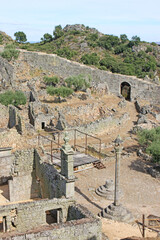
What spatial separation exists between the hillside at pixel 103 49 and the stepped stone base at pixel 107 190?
40.0m

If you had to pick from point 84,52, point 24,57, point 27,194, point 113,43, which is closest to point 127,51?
point 113,43

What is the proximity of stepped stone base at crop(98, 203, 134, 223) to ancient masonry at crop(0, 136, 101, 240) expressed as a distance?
8.64ft

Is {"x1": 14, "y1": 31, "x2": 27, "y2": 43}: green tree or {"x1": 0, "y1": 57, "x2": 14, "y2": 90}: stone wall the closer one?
{"x1": 0, "y1": 57, "x2": 14, "y2": 90}: stone wall

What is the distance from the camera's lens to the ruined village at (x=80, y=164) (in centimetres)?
1021

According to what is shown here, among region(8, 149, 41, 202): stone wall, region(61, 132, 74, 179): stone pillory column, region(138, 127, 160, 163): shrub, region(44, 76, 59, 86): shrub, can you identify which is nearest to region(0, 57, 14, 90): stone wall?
region(44, 76, 59, 86): shrub

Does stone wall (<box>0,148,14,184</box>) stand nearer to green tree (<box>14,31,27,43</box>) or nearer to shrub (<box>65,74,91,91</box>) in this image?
shrub (<box>65,74,91,91</box>)

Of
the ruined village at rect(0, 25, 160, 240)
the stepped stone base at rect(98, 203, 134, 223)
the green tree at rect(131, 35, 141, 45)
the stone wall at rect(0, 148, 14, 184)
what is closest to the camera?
the ruined village at rect(0, 25, 160, 240)

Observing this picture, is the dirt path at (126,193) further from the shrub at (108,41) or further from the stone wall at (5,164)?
the shrub at (108,41)

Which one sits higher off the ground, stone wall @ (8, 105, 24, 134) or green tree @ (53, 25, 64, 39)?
green tree @ (53, 25, 64, 39)

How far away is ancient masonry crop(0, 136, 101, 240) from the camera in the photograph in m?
8.58

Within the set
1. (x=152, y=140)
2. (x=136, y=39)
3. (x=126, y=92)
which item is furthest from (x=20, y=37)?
(x=152, y=140)

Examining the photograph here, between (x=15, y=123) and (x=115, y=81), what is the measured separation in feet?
61.7

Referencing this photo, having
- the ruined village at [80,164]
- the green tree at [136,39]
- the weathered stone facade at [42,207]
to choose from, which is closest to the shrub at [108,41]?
the green tree at [136,39]

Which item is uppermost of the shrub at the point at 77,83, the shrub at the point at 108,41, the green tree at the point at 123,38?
the green tree at the point at 123,38
